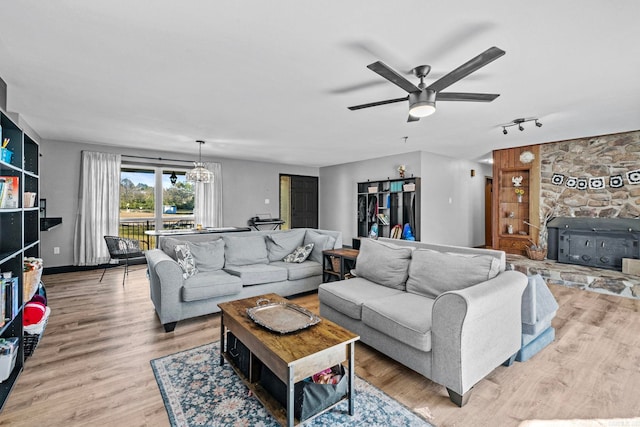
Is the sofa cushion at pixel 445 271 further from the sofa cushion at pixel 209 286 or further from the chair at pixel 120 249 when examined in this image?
the chair at pixel 120 249

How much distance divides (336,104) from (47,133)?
4682mm

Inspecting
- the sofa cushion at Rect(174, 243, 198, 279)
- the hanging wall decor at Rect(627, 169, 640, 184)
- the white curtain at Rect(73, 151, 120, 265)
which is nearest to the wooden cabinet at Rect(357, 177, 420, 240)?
the hanging wall decor at Rect(627, 169, 640, 184)

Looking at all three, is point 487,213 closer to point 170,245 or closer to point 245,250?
point 245,250

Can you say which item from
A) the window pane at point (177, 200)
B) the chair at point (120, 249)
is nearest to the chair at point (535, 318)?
the chair at point (120, 249)

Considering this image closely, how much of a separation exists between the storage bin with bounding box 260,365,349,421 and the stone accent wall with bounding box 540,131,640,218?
18.6 feet

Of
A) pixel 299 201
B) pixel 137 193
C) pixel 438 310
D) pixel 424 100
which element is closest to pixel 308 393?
pixel 438 310

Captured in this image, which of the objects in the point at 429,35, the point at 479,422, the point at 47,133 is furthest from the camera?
the point at 47,133

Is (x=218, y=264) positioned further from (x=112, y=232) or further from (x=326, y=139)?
(x=112, y=232)

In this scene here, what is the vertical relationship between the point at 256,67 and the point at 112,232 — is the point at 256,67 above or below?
above

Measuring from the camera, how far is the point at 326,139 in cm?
510

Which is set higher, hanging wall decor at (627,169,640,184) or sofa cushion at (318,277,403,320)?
hanging wall decor at (627,169,640,184)

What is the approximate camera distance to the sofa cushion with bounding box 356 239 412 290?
8.86 feet

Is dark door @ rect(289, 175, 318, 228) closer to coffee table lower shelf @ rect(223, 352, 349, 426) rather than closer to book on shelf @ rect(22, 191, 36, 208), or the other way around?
book on shelf @ rect(22, 191, 36, 208)

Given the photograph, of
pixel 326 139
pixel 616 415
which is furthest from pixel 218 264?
pixel 616 415
